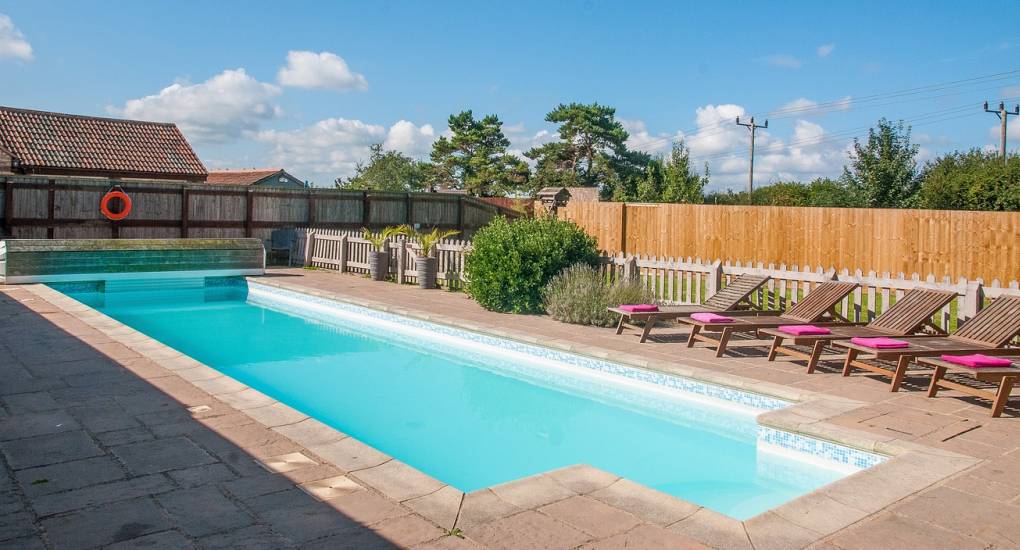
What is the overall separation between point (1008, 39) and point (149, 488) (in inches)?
789

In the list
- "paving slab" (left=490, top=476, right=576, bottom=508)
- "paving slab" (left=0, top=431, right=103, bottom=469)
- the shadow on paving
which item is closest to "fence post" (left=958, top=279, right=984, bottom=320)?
"paving slab" (left=490, top=476, right=576, bottom=508)

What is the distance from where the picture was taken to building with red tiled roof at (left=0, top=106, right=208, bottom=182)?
→ 22641 mm

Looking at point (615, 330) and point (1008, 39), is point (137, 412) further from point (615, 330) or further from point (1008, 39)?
point (1008, 39)

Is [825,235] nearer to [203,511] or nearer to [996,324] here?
[996,324]

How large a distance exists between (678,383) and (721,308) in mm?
2055

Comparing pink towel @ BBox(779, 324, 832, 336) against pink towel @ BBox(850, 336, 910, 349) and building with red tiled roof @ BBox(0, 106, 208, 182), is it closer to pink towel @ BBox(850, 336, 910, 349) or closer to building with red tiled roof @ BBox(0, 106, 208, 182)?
pink towel @ BBox(850, 336, 910, 349)

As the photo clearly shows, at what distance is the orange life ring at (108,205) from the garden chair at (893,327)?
15.8 m

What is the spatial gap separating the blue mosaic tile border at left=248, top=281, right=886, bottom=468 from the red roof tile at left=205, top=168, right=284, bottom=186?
96.2 feet

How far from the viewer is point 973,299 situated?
23.2ft

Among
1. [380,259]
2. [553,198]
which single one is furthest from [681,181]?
[380,259]

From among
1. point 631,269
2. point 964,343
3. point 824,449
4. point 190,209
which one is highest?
point 190,209

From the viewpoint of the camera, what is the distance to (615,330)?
9008 millimetres

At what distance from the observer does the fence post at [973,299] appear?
704 centimetres

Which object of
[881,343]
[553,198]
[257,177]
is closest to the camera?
[881,343]
